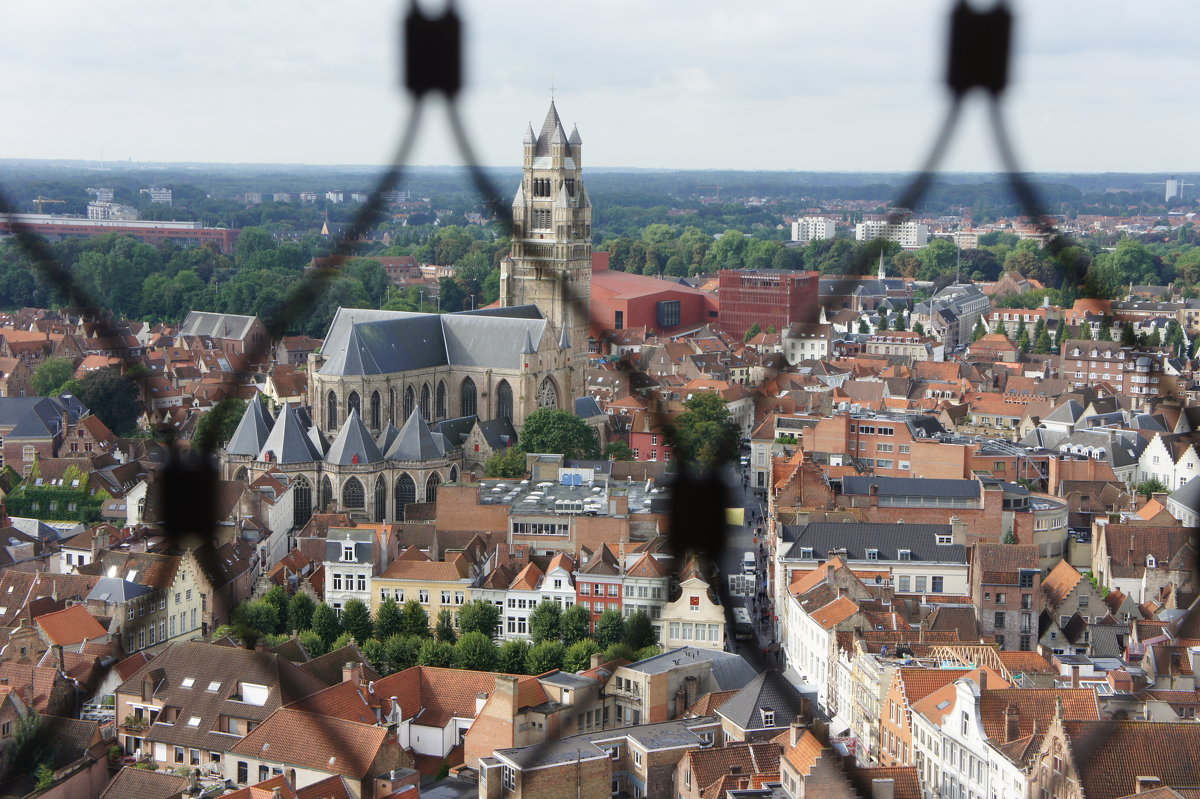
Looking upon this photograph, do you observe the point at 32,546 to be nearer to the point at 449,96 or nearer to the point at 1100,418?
the point at 1100,418

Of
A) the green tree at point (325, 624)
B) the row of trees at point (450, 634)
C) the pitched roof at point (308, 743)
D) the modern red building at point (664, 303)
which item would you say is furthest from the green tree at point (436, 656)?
the modern red building at point (664, 303)

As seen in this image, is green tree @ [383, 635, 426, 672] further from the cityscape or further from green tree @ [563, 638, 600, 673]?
green tree @ [563, 638, 600, 673]

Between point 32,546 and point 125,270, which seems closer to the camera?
point 125,270

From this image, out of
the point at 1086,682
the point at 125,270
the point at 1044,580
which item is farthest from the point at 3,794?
the point at 1044,580

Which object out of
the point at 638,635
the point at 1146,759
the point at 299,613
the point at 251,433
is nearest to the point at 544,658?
the point at 638,635

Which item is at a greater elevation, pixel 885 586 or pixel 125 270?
pixel 125 270

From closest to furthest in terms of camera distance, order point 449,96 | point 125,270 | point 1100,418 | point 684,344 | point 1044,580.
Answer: point 449,96 < point 125,270 < point 1044,580 < point 1100,418 < point 684,344

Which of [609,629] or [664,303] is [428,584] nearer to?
[609,629]
